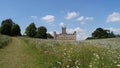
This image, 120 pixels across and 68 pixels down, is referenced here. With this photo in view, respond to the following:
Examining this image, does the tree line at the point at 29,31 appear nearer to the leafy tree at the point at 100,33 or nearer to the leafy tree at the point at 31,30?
the leafy tree at the point at 31,30

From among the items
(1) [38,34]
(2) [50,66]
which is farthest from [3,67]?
(1) [38,34]

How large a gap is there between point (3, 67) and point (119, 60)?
6248 millimetres

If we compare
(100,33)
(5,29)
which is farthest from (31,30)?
(100,33)

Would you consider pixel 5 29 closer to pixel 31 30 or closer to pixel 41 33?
pixel 31 30

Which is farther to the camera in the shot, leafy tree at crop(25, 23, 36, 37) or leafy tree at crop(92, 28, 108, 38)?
leafy tree at crop(92, 28, 108, 38)

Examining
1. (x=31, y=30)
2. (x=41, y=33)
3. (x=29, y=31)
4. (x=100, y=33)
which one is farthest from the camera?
(x=100, y=33)

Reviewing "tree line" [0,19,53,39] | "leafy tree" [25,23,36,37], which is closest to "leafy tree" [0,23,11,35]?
"tree line" [0,19,53,39]

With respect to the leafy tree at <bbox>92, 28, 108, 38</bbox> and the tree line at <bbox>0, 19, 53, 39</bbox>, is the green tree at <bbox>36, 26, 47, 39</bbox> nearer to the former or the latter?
the tree line at <bbox>0, 19, 53, 39</bbox>

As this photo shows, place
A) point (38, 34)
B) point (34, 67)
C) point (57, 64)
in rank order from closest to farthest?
point (57, 64)
point (34, 67)
point (38, 34)

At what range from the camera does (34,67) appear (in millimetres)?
12766

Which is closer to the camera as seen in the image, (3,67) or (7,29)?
(3,67)

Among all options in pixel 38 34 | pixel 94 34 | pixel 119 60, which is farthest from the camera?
pixel 94 34

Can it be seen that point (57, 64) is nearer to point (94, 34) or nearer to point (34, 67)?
point (34, 67)

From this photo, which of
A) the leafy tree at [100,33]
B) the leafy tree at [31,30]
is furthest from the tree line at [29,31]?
the leafy tree at [100,33]
